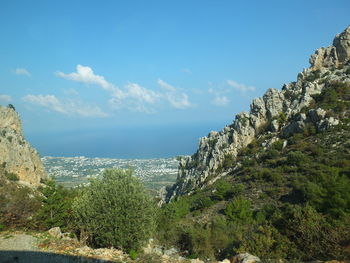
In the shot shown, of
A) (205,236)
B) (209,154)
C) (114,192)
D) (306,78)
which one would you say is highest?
(306,78)

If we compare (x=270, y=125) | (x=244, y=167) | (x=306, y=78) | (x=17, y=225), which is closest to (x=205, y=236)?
(x=17, y=225)

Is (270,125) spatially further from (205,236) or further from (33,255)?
(33,255)

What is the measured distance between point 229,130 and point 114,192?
40.9 metres

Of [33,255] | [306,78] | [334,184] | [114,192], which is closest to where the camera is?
[33,255]

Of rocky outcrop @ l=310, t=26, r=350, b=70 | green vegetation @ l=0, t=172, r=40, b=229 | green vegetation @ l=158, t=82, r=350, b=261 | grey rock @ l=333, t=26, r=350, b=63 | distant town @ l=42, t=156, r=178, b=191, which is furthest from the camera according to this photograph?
distant town @ l=42, t=156, r=178, b=191

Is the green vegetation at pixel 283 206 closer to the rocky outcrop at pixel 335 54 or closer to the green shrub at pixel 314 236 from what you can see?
the green shrub at pixel 314 236

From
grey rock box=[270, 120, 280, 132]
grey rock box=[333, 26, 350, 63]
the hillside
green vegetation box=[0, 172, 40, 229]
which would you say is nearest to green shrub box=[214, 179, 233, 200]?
the hillside

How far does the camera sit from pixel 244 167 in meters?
40.2

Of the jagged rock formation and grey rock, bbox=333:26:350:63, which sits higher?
grey rock, bbox=333:26:350:63

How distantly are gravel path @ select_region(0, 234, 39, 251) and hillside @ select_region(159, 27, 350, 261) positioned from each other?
8.63 metres

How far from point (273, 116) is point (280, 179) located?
2057 cm

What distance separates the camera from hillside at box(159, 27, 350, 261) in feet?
46.1

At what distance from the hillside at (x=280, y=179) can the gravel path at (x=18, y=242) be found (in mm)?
8630

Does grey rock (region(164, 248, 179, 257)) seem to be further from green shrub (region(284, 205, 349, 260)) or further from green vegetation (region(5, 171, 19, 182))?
green vegetation (region(5, 171, 19, 182))
